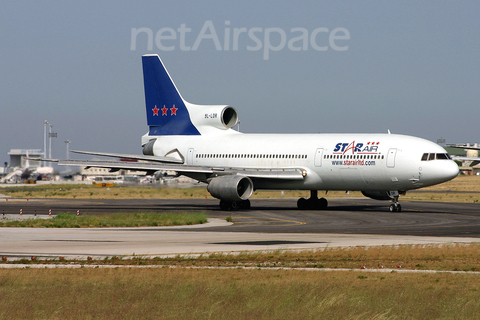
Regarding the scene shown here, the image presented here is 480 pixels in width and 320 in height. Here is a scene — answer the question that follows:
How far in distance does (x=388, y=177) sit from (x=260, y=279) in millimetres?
28269

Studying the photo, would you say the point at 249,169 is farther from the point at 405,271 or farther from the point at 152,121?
the point at 405,271

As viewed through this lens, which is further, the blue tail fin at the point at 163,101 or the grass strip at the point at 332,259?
the blue tail fin at the point at 163,101

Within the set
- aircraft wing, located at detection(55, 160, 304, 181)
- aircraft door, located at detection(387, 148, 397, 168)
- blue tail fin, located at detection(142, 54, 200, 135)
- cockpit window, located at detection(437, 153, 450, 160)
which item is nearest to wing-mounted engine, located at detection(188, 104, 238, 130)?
blue tail fin, located at detection(142, 54, 200, 135)

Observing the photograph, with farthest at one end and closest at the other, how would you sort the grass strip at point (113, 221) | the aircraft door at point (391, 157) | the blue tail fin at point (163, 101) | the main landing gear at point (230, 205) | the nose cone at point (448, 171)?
the blue tail fin at point (163, 101)
the main landing gear at point (230, 205)
the aircraft door at point (391, 157)
the nose cone at point (448, 171)
the grass strip at point (113, 221)

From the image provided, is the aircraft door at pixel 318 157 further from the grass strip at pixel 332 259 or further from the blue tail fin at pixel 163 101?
the grass strip at pixel 332 259

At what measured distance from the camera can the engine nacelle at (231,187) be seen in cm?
4403

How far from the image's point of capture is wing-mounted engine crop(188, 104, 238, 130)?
53.0 m

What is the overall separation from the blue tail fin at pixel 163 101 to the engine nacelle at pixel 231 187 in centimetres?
997

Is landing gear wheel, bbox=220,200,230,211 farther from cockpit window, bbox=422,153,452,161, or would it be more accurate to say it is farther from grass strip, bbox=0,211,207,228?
cockpit window, bbox=422,153,452,161

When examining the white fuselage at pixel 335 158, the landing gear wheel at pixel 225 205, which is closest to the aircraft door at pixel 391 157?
the white fuselage at pixel 335 158

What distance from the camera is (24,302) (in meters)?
12.6

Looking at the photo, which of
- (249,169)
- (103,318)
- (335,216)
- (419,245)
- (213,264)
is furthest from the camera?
(249,169)

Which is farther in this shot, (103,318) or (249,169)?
(249,169)

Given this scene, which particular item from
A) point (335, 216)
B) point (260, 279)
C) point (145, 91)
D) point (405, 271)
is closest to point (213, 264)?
point (260, 279)
